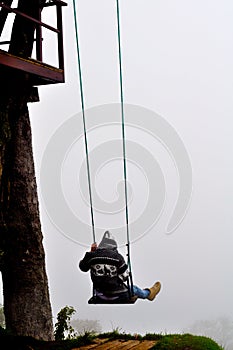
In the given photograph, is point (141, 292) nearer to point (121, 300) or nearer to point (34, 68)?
point (121, 300)

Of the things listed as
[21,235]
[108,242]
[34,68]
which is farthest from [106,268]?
[34,68]

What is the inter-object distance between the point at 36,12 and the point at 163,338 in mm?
3184

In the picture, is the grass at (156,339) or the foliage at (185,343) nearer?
the grass at (156,339)

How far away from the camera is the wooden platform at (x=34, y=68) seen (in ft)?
14.6

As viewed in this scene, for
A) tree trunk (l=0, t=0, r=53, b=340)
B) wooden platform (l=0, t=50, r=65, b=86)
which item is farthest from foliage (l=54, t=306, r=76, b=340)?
wooden platform (l=0, t=50, r=65, b=86)

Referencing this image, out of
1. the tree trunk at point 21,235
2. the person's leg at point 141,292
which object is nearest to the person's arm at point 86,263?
the person's leg at point 141,292

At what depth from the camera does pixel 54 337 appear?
5.86 metres

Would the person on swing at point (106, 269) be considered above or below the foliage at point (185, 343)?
above

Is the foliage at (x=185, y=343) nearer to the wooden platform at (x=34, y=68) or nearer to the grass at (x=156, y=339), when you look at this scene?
the grass at (x=156, y=339)

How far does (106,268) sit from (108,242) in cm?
24

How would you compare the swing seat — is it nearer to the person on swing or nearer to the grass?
the person on swing

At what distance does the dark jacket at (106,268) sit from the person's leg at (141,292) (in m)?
0.35

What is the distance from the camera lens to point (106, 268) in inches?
195

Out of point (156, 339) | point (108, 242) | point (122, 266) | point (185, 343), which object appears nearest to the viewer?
point (122, 266)
